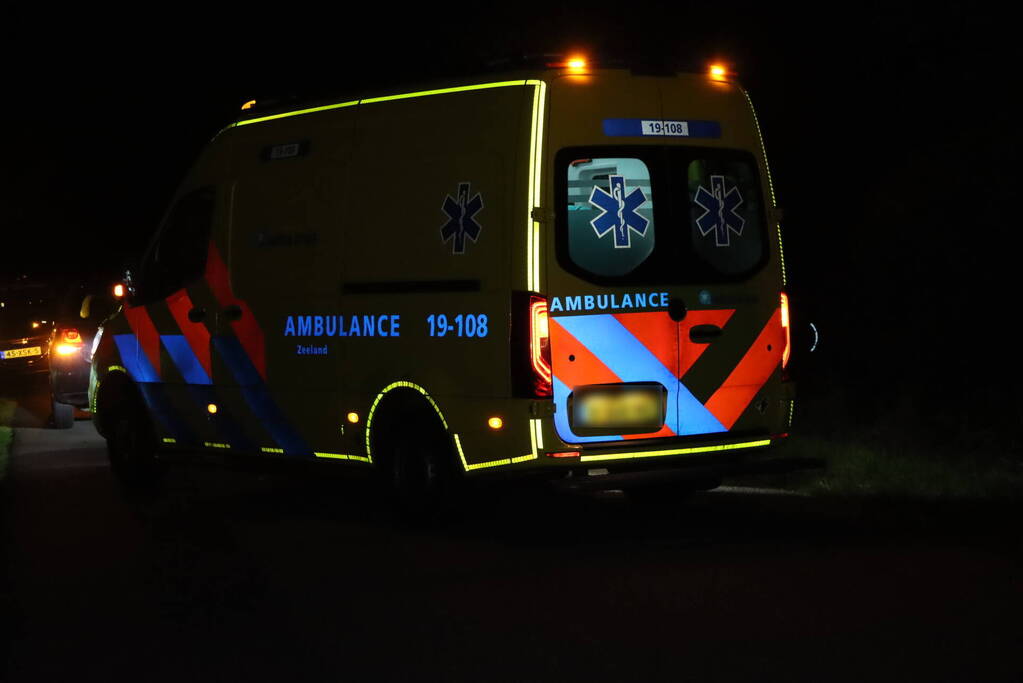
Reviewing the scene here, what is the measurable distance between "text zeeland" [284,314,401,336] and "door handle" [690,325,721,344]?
63.3 inches

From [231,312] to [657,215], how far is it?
3.09 meters

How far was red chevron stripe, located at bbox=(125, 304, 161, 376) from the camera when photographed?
1220cm

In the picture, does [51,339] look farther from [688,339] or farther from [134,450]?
[688,339]

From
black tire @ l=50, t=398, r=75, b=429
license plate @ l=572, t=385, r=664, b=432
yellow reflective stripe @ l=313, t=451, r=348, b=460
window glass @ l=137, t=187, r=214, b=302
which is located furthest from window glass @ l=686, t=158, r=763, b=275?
black tire @ l=50, t=398, r=75, b=429

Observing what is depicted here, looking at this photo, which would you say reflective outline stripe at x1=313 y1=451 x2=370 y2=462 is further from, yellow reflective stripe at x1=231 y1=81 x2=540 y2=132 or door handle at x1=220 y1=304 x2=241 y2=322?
yellow reflective stripe at x1=231 y1=81 x2=540 y2=132

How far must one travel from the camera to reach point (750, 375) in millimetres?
9859

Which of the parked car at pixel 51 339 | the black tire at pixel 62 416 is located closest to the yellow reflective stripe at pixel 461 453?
the parked car at pixel 51 339

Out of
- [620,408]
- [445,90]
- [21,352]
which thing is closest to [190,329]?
[445,90]

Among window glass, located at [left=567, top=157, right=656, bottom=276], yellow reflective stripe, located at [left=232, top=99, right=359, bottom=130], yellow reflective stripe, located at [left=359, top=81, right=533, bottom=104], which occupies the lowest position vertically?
window glass, located at [left=567, top=157, right=656, bottom=276]

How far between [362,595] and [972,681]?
300 cm

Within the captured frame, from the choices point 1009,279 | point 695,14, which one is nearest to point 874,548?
point 1009,279

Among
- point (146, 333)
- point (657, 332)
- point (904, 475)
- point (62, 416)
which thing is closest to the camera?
point (657, 332)

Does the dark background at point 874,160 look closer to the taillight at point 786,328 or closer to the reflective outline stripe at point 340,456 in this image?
the taillight at point 786,328

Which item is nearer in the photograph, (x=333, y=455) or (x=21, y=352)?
(x=333, y=455)
